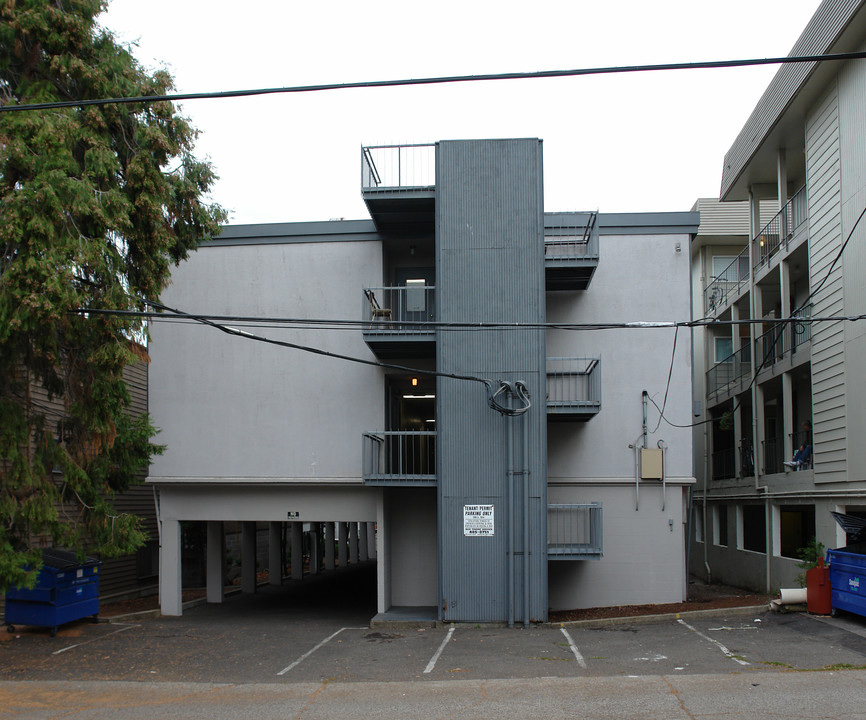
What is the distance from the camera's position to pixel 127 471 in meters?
15.0

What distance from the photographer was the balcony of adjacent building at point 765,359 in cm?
2044

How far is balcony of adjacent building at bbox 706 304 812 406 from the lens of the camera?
67.1 feet

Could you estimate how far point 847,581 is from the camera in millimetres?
14875

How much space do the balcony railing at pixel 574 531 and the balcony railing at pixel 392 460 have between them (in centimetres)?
272

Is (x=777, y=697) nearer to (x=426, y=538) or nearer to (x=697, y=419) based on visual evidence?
(x=426, y=538)

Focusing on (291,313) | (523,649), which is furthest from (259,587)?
(523,649)

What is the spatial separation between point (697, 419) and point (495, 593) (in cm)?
1667

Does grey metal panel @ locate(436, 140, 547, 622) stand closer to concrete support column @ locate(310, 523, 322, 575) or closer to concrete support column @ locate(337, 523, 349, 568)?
concrete support column @ locate(310, 523, 322, 575)

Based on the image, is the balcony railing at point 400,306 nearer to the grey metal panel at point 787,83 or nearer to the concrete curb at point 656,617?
the concrete curb at point 656,617

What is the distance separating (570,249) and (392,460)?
611 cm

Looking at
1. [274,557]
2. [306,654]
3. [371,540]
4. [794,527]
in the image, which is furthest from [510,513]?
[371,540]

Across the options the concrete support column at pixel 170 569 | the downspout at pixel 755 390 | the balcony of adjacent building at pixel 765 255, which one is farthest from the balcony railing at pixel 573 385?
the concrete support column at pixel 170 569

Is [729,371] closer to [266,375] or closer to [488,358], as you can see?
[488,358]

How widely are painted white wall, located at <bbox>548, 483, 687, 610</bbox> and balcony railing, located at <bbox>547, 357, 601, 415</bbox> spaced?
2.20 meters
